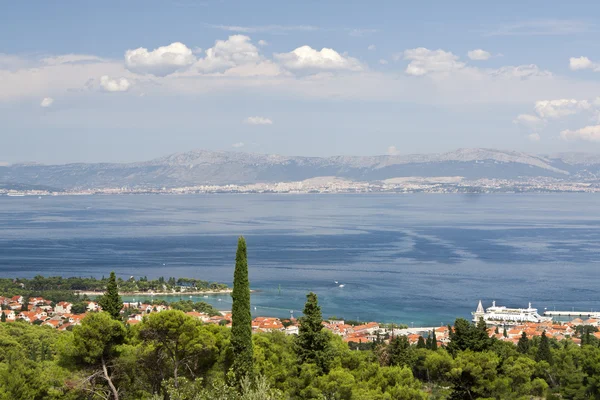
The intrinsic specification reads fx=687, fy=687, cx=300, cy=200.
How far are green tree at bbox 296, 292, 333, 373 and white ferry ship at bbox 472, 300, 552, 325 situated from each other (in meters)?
23.3

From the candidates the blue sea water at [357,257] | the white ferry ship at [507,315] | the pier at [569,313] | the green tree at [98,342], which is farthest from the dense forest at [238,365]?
the pier at [569,313]

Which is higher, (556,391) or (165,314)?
(165,314)

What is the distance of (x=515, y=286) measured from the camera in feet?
157

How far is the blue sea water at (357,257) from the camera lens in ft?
142

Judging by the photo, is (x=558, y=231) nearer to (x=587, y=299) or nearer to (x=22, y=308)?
(x=587, y=299)

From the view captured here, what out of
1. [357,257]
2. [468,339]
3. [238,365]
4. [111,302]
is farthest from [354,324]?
[357,257]

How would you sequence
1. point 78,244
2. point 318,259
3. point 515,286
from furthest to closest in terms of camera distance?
point 78,244 → point 318,259 → point 515,286

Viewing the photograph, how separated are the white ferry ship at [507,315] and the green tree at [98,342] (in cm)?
2703

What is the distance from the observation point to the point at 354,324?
115 ft

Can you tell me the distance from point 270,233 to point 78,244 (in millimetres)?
22342

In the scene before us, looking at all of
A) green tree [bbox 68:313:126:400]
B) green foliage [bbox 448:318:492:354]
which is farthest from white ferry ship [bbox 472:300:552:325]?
green tree [bbox 68:313:126:400]

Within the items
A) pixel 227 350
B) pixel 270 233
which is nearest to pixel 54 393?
pixel 227 350

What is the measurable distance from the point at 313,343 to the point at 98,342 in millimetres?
4767

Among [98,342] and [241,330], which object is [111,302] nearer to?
[98,342]
